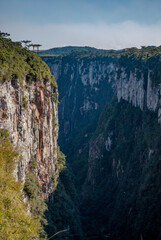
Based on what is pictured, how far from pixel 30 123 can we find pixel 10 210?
19967 millimetres

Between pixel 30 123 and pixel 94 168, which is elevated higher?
pixel 30 123

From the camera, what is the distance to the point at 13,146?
101 ft

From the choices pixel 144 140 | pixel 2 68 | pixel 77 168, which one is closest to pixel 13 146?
pixel 2 68

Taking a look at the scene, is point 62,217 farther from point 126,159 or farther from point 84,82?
point 84,82

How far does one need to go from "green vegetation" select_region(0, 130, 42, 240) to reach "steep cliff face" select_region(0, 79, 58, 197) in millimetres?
3001

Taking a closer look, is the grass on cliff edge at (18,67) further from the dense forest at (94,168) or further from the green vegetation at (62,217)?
the green vegetation at (62,217)

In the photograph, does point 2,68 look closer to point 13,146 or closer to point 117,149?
point 13,146

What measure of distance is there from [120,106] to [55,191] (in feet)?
144

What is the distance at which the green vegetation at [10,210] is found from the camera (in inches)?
738

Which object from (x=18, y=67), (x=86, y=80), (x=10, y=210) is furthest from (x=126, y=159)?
(x=86, y=80)

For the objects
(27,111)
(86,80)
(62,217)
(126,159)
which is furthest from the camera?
(86,80)

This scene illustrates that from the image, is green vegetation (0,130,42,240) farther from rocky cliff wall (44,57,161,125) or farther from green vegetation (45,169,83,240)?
rocky cliff wall (44,57,161,125)

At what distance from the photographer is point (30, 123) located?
130 ft

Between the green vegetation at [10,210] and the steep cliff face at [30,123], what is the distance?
300cm
